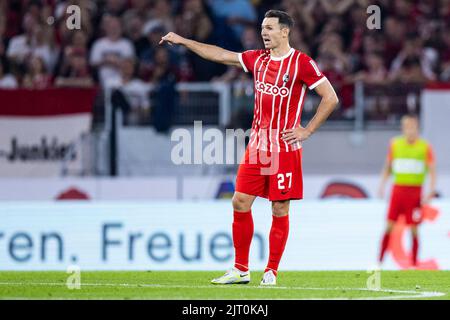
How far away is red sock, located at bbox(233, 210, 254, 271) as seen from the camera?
10008mm

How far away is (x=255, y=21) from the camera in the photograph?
1836 centimetres

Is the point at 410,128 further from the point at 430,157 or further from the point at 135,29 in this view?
the point at 135,29

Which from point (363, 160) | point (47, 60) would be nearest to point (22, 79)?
point (47, 60)

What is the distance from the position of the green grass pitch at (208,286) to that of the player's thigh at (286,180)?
76cm

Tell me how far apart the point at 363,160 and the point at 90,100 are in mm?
3955

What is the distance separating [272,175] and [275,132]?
1.18ft

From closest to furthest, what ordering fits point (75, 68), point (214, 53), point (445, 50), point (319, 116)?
point (319, 116)
point (214, 53)
point (75, 68)
point (445, 50)

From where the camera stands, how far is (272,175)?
990 centimetres

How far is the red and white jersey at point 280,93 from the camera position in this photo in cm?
984

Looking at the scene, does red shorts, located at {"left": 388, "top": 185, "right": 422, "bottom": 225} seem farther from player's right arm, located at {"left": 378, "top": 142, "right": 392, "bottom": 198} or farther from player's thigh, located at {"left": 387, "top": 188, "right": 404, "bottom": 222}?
player's right arm, located at {"left": 378, "top": 142, "right": 392, "bottom": 198}

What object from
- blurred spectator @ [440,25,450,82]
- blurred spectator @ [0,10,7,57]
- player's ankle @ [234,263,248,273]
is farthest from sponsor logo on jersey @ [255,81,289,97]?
blurred spectator @ [0,10,7,57]

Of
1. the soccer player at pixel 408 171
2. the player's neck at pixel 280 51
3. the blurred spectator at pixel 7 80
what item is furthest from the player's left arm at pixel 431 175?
the blurred spectator at pixel 7 80

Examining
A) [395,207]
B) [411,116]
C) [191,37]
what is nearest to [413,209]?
[395,207]
